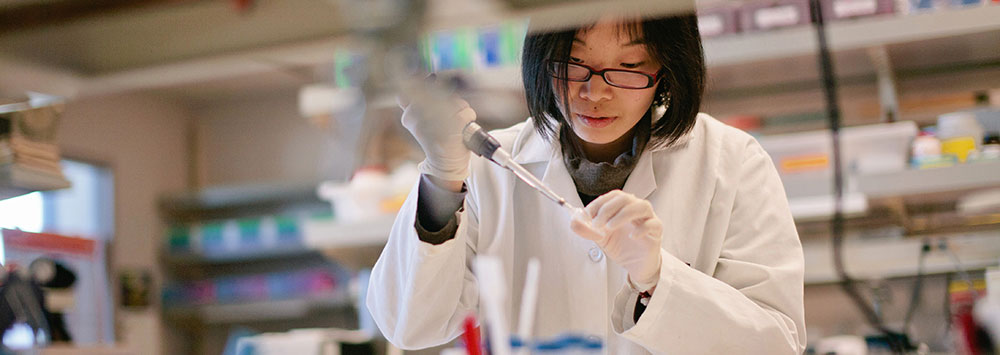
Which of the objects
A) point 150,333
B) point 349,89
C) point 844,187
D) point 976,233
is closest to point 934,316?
point 976,233

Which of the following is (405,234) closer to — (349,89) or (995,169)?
(349,89)

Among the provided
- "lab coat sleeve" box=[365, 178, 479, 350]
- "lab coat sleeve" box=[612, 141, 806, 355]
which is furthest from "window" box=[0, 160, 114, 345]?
"lab coat sleeve" box=[612, 141, 806, 355]

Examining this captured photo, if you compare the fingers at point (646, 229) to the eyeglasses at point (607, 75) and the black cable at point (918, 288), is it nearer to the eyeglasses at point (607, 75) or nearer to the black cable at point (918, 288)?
the eyeglasses at point (607, 75)

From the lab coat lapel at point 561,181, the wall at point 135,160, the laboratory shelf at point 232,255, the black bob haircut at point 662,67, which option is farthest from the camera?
the laboratory shelf at point 232,255

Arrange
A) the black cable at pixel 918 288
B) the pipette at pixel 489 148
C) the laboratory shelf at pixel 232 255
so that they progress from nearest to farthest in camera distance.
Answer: the pipette at pixel 489 148, the black cable at pixel 918 288, the laboratory shelf at pixel 232 255

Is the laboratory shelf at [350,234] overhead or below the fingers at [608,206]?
below

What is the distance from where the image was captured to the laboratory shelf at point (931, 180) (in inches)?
82.0

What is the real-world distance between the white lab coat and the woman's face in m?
0.09

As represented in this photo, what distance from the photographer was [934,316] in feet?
9.59

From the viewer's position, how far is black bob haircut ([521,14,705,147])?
105cm

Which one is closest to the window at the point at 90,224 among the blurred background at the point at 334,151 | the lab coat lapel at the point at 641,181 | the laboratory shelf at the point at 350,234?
the blurred background at the point at 334,151

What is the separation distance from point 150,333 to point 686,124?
4428 mm

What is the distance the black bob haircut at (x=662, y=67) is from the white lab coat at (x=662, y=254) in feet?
0.16

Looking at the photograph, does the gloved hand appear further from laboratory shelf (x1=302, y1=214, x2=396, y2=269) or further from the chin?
laboratory shelf (x1=302, y1=214, x2=396, y2=269)
